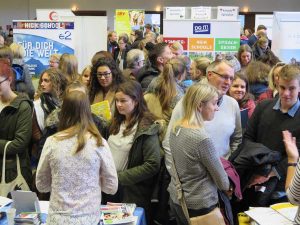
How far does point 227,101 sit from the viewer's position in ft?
9.16

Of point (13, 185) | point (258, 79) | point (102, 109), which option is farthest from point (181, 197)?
point (258, 79)

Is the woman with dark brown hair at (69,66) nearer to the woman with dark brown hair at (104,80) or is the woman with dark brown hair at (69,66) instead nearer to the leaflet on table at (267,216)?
the woman with dark brown hair at (104,80)

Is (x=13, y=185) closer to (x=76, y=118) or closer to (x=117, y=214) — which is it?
(x=117, y=214)

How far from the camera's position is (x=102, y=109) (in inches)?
126

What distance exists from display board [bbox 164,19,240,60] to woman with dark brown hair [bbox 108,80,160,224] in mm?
3962

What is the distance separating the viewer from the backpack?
417 cm

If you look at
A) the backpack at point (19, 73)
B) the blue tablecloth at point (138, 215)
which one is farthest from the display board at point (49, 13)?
the blue tablecloth at point (138, 215)

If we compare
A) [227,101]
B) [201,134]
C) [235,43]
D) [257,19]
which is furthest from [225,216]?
[257,19]

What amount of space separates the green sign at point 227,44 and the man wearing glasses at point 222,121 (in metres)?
3.81

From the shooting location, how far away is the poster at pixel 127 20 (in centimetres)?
1196

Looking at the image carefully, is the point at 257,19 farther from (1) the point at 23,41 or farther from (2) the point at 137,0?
(1) the point at 23,41

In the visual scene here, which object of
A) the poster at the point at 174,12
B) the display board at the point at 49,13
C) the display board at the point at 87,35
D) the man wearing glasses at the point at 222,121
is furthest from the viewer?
the poster at the point at 174,12

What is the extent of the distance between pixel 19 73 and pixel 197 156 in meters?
2.69

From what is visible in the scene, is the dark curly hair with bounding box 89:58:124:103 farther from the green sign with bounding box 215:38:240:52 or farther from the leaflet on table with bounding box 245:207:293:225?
the green sign with bounding box 215:38:240:52
